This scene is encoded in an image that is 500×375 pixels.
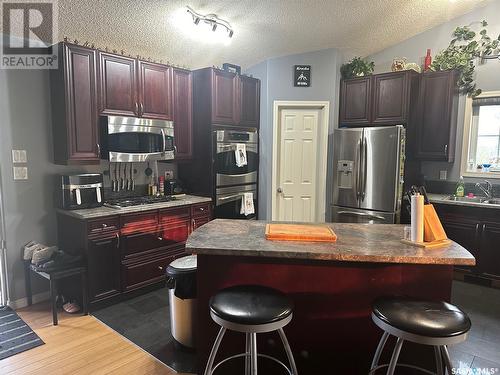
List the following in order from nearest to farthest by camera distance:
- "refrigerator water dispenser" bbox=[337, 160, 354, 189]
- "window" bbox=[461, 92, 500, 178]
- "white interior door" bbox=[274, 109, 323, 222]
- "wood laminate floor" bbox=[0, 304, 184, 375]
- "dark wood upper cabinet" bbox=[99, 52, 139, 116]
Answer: "wood laminate floor" bbox=[0, 304, 184, 375], "dark wood upper cabinet" bbox=[99, 52, 139, 116], "window" bbox=[461, 92, 500, 178], "refrigerator water dispenser" bbox=[337, 160, 354, 189], "white interior door" bbox=[274, 109, 323, 222]

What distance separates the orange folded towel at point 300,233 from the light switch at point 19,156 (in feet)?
7.65

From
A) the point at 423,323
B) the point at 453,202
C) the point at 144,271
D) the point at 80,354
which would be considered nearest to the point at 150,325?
the point at 80,354

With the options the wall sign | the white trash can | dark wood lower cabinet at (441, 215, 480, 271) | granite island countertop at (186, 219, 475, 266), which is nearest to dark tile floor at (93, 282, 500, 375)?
the white trash can

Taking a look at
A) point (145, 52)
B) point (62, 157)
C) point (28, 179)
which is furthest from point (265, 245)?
point (145, 52)

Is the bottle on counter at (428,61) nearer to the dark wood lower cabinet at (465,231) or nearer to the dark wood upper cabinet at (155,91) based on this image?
the dark wood lower cabinet at (465,231)

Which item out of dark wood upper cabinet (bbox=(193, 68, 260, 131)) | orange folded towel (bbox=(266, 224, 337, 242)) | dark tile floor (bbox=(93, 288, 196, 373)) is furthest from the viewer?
dark wood upper cabinet (bbox=(193, 68, 260, 131))

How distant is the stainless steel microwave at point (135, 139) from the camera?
322cm

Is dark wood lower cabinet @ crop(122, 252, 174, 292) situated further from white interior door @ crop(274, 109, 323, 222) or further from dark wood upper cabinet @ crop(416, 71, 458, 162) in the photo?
dark wood upper cabinet @ crop(416, 71, 458, 162)

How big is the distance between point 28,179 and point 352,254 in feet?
9.47

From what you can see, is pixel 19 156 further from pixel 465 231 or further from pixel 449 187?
pixel 449 187

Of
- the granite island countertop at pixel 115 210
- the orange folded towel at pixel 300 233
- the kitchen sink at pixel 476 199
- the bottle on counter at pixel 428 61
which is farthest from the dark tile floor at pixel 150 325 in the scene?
the bottle on counter at pixel 428 61

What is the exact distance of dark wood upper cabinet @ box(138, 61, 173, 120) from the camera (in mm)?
3480

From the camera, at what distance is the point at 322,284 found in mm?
1904

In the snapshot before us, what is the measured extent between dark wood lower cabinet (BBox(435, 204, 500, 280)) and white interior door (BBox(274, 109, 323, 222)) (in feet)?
5.13
